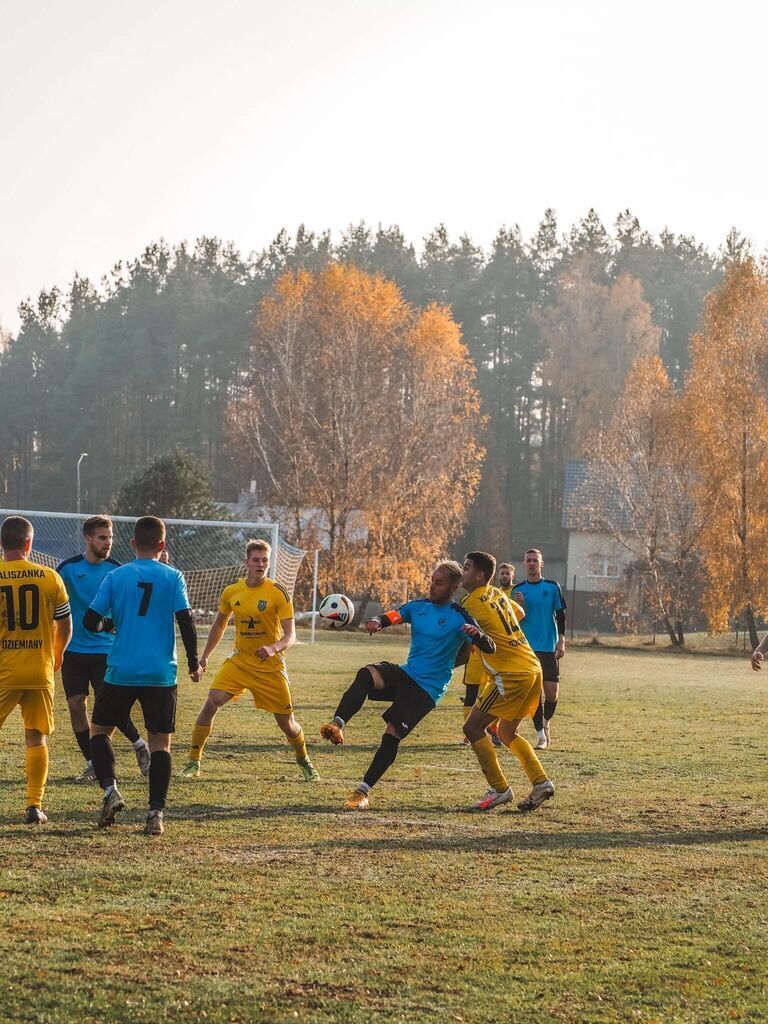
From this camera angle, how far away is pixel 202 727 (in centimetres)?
1131

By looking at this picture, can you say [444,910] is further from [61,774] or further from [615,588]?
[615,588]

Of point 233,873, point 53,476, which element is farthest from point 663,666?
point 53,476

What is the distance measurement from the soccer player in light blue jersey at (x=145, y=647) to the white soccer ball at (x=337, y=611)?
8.14 feet

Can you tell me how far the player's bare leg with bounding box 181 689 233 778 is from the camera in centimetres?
1108

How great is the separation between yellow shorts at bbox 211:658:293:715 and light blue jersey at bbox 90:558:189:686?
86.7 inches

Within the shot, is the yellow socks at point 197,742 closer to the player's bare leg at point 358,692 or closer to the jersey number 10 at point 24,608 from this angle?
the player's bare leg at point 358,692

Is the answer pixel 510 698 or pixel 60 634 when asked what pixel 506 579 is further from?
pixel 60 634

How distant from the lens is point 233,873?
7.48 metres

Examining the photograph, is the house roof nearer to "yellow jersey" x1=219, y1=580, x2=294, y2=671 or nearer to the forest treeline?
the forest treeline

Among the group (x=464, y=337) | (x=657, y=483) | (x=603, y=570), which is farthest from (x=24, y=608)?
(x=464, y=337)

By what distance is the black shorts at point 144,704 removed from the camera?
28.7 feet

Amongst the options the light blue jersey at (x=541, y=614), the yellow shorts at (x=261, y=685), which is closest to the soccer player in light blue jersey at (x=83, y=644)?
the yellow shorts at (x=261, y=685)

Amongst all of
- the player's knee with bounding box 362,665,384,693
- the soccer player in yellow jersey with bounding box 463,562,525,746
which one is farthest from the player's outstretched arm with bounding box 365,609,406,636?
the soccer player in yellow jersey with bounding box 463,562,525,746

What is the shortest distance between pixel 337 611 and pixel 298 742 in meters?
1.16
